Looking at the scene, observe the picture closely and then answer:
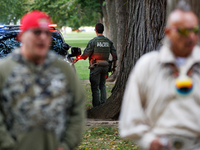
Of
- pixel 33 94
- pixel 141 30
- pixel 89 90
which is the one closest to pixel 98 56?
pixel 141 30

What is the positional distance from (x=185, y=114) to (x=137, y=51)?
18.4 ft

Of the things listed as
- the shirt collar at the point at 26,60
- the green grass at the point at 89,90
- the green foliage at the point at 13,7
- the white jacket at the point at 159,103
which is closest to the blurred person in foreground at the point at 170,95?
the white jacket at the point at 159,103

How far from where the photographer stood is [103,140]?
312 inches

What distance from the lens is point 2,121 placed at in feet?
9.92

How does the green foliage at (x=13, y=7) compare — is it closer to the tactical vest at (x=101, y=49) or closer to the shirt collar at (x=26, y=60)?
the tactical vest at (x=101, y=49)

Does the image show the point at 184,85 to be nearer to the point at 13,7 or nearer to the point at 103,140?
the point at 103,140

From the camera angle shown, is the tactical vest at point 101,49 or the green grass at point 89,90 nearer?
the tactical vest at point 101,49

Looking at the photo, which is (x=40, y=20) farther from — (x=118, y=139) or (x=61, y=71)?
(x=118, y=139)

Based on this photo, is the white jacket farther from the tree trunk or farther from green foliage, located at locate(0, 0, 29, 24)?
green foliage, located at locate(0, 0, 29, 24)

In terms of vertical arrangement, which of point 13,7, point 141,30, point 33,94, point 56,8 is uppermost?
point 13,7

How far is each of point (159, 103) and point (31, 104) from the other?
848 mm

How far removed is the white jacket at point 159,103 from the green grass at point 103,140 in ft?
14.4

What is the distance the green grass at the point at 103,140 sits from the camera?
24.6ft

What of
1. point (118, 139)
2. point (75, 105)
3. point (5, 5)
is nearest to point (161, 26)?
point (118, 139)
